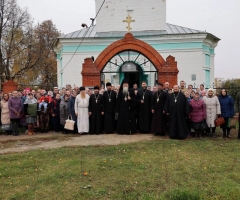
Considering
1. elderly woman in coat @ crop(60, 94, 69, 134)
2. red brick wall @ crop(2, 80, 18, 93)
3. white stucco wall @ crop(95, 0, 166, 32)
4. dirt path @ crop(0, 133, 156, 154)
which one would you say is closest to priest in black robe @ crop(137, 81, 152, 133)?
dirt path @ crop(0, 133, 156, 154)

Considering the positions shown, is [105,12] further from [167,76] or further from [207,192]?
[207,192]

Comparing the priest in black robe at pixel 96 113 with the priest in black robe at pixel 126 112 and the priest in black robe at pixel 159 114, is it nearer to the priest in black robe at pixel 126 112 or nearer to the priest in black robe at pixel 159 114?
the priest in black robe at pixel 126 112

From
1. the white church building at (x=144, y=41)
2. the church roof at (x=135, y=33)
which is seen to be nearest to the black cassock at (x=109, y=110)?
the white church building at (x=144, y=41)

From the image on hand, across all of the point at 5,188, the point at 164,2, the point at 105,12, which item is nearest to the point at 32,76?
the point at 105,12

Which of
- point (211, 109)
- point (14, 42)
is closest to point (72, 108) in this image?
point (211, 109)

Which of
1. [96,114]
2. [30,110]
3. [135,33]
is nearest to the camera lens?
[96,114]

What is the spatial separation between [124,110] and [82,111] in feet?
4.79

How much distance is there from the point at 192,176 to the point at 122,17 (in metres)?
16.8

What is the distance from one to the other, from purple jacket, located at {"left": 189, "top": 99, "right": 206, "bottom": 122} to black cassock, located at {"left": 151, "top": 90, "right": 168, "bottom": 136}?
94 cm

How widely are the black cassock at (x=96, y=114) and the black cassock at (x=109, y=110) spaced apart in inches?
6.8

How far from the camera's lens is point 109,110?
991cm

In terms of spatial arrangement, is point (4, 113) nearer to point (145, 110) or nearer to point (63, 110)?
point (63, 110)

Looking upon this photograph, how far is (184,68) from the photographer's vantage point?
1902 cm

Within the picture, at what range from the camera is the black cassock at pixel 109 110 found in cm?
988
